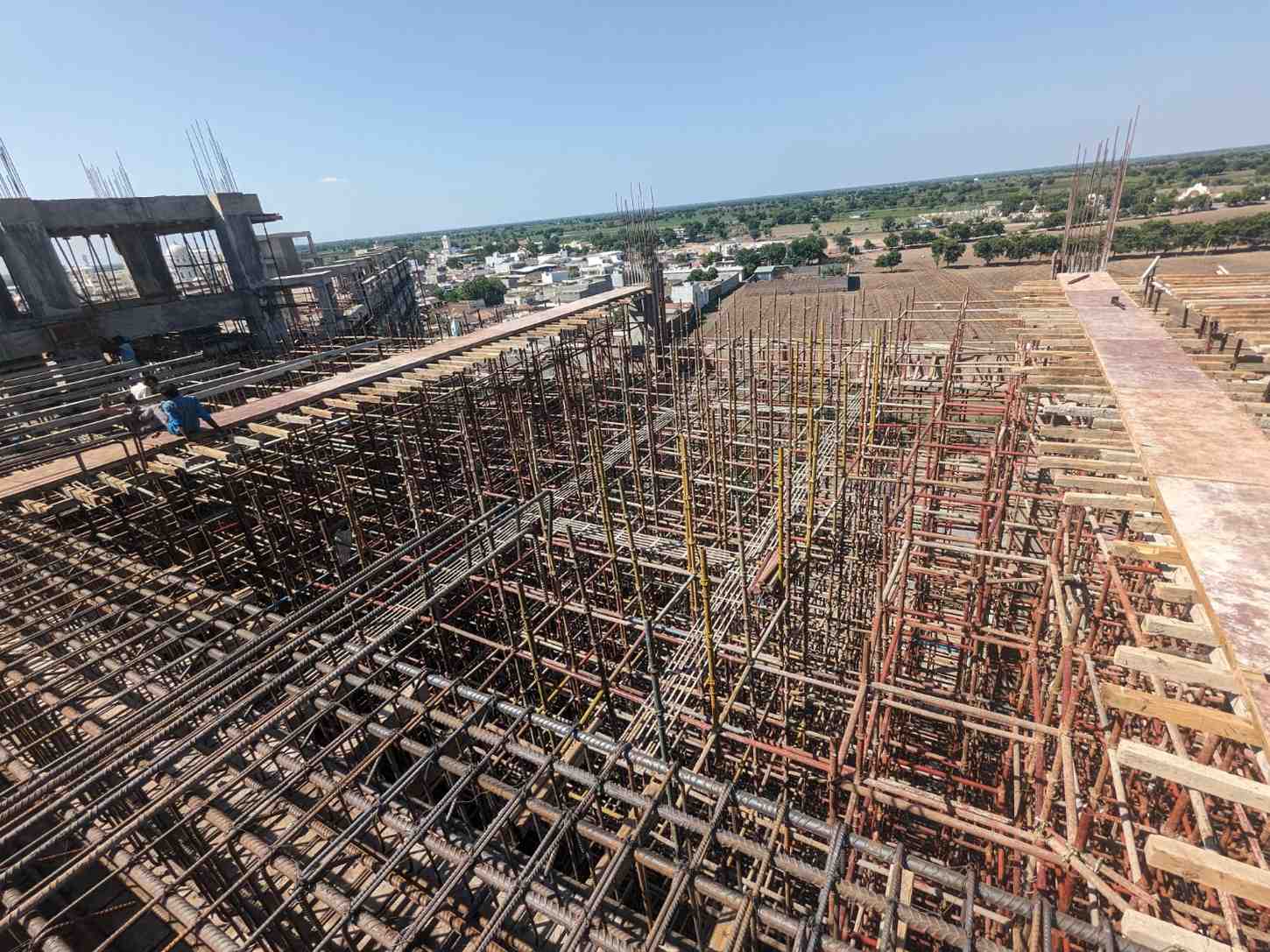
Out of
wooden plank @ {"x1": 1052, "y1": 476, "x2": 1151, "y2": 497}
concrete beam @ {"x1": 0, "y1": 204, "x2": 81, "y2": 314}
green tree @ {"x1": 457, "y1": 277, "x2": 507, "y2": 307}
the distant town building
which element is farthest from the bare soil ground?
wooden plank @ {"x1": 1052, "y1": 476, "x2": 1151, "y2": 497}

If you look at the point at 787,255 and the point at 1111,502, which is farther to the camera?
the point at 787,255

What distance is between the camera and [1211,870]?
2510 mm

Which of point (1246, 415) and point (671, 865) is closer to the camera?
point (671, 865)

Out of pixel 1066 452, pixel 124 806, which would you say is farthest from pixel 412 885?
pixel 1066 452

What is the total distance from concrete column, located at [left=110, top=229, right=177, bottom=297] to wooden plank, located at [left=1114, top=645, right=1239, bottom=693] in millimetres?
28648

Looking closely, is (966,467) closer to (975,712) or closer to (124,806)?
(975,712)

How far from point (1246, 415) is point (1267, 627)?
13.4 ft

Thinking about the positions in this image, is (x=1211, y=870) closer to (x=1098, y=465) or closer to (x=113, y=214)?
(x=1098, y=465)

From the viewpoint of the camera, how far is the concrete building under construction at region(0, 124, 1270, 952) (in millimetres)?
3207

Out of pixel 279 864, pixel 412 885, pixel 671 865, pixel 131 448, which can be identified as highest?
pixel 131 448

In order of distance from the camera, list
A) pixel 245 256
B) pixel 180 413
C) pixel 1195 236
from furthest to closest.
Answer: pixel 1195 236 → pixel 245 256 → pixel 180 413

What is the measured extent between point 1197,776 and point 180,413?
11.6 meters

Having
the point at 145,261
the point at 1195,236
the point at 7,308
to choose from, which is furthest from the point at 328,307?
the point at 1195,236

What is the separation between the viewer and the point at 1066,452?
21.7 feet
